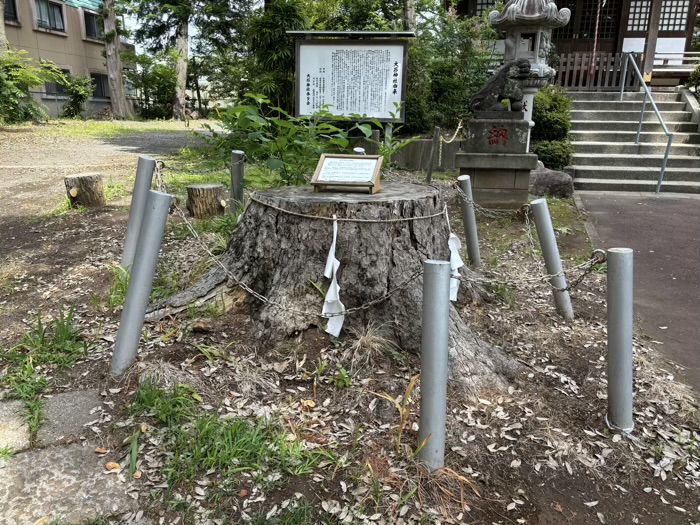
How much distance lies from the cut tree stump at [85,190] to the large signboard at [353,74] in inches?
126

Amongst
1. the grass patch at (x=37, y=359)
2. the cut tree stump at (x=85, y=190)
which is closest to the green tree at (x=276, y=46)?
the cut tree stump at (x=85, y=190)

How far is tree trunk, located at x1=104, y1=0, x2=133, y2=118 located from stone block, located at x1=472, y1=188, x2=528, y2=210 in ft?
72.4

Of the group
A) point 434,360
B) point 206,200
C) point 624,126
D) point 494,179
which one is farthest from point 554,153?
point 434,360

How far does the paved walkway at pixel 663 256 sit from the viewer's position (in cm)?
402

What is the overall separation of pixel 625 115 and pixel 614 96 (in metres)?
1.03

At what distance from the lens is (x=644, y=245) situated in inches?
254

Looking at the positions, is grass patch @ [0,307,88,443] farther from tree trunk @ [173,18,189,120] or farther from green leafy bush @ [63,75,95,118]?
green leafy bush @ [63,75,95,118]

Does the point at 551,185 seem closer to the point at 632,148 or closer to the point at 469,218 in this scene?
the point at 632,148

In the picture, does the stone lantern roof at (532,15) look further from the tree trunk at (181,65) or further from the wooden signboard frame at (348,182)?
the tree trunk at (181,65)

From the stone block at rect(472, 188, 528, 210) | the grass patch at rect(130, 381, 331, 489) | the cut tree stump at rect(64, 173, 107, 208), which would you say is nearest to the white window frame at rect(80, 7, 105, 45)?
the cut tree stump at rect(64, 173, 107, 208)

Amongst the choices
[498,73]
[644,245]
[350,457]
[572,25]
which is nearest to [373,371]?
[350,457]

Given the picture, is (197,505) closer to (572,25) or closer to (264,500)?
(264,500)

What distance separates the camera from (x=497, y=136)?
708 cm

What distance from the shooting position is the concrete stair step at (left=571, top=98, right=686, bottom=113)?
12.0m
